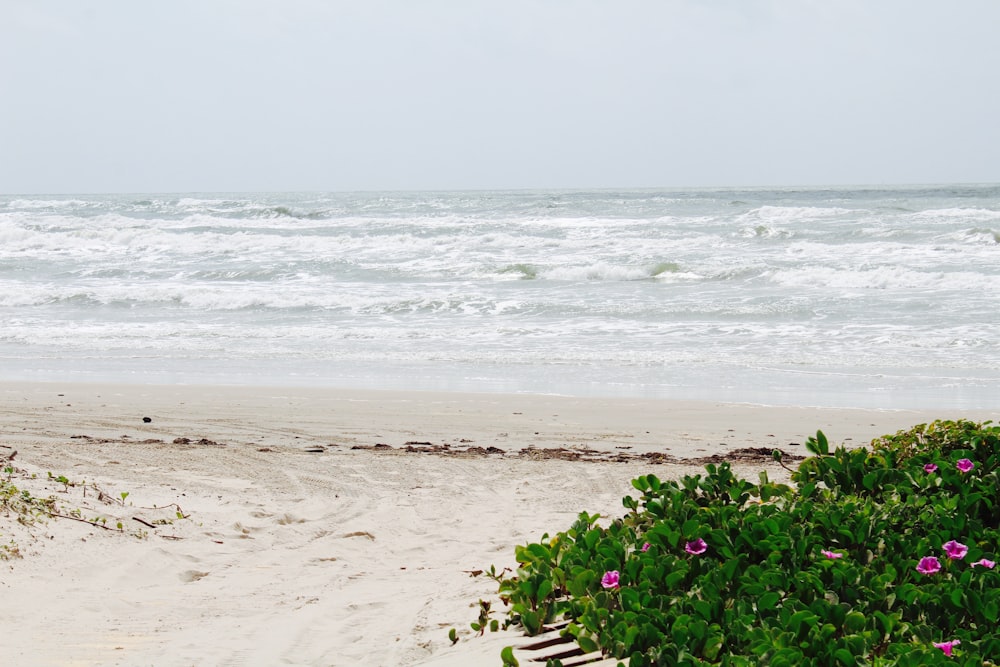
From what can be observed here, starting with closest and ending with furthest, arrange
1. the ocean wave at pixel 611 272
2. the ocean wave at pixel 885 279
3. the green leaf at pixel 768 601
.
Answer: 1. the green leaf at pixel 768 601
2. the ocean wave at pixel 885 279
3. the ocean wave at pixel 611 272

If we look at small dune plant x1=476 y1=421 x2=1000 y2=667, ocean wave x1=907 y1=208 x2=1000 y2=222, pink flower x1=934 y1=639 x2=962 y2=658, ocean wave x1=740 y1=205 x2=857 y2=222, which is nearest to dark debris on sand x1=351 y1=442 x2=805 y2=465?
small dune plant x1=476 y1=421 x2=1000 y2=667

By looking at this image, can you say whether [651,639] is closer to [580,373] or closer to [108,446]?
[108,446]

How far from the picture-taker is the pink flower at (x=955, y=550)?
2994mm

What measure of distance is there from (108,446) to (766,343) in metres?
8.12

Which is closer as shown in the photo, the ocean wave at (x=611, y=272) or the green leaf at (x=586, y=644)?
the green leaf at (x=586, y=644)

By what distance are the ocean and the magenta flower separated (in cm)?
570

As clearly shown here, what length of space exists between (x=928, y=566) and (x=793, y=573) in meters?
0.40

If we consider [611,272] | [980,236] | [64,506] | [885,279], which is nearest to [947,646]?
[64,506]

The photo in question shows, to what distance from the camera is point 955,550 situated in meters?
3.01

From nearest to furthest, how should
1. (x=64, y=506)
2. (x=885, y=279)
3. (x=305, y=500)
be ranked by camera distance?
(x=64, y=506)
(x=305, y=500)
(x=885, y=279)

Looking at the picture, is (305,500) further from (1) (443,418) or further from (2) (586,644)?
(2) (586,644)

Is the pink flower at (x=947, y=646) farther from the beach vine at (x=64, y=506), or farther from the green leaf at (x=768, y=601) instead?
the beach vine at (x=64, y=506)

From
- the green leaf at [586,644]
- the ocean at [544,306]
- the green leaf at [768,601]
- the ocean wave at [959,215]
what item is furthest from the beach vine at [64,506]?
the ocean wave at [959,215]

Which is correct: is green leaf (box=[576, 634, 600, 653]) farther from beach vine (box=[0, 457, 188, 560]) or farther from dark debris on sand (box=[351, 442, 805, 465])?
dark debris on sand (box=[351, 442, 805, 465])
